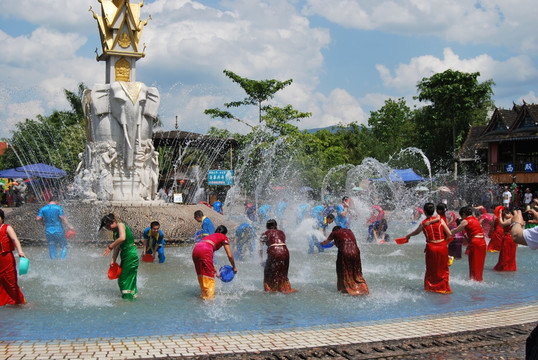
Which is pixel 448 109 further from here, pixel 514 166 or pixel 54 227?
pixel 54 227

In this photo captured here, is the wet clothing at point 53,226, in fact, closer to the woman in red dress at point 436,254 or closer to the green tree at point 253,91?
the woman in red dress at point 436,254

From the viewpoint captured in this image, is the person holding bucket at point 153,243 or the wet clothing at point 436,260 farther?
the person holding bucket at point 153,243

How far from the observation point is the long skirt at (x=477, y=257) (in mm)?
10641

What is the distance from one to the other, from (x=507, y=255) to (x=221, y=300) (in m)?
6.56

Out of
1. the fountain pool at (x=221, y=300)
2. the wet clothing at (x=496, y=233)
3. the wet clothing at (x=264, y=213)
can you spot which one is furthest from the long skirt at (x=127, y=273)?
the wet clothing at (x=496, y=233)

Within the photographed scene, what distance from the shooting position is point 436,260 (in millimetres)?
9555

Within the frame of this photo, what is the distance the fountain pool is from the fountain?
0.06 feet

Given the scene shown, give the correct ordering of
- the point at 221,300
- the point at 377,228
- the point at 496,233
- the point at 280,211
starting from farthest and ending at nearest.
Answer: the point at 280,211 < the point at 377,228 < the point at 496,233 < the point at 221,300

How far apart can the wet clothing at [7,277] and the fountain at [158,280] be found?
187 mm

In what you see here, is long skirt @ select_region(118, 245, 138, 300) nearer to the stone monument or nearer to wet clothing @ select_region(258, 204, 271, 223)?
wet clothing @ select_region(258, 204, 271, 223)

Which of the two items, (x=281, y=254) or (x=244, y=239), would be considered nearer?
(x=281, y=254)

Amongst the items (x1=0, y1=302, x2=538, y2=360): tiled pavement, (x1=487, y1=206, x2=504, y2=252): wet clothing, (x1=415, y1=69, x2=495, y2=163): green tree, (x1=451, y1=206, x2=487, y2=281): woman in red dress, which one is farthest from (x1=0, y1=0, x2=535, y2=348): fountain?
(x1=415, y1=69, x2=495, y2=163): green tree

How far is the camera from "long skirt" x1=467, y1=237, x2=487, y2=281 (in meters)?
10.6

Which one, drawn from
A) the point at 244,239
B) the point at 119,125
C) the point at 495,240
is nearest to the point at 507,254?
the point at 495,240
